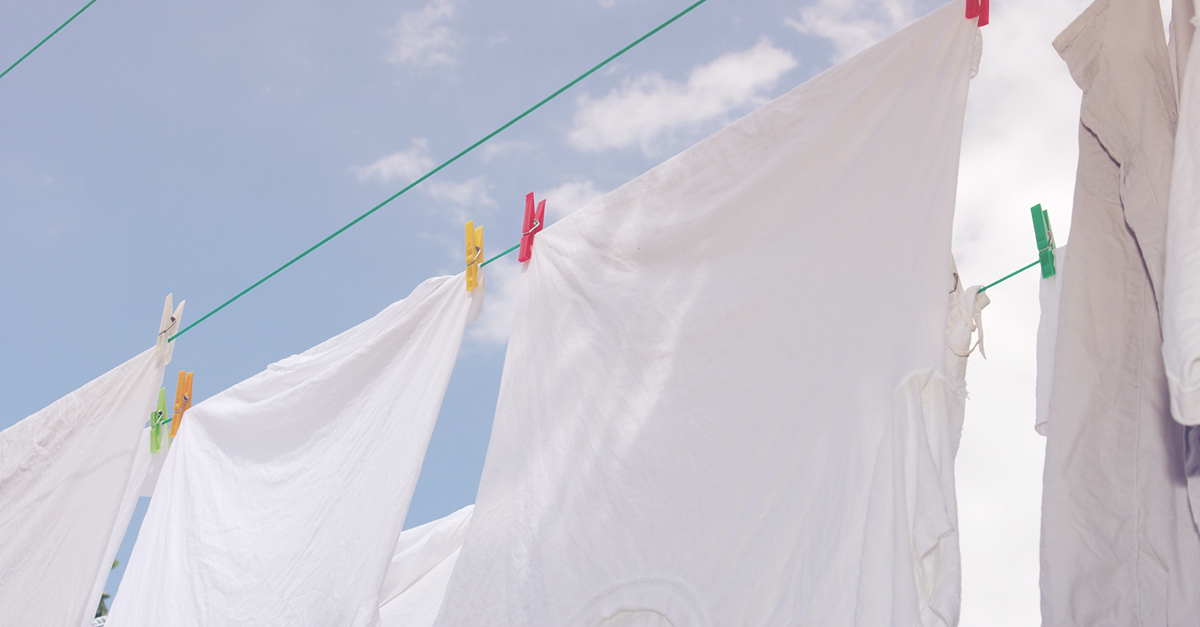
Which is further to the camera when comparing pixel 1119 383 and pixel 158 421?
pixel 158 421

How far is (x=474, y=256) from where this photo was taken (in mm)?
2527

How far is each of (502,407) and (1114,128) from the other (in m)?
1.30

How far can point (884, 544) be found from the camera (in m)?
1.49

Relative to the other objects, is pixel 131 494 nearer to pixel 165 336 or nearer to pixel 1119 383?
pixel 165 336

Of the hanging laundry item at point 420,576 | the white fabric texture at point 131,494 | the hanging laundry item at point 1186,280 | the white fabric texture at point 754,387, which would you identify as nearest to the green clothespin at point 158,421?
the white fabric texture at point 131,494

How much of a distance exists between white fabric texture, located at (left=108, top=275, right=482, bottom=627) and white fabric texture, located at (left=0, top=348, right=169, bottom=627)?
13 cm

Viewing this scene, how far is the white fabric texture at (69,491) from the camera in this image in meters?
2.94

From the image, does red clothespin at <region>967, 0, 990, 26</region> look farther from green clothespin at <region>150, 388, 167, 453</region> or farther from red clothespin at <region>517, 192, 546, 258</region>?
green clothespin at <region>150, 388, 167, 453</region>

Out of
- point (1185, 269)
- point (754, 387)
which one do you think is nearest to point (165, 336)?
point (754, 387)

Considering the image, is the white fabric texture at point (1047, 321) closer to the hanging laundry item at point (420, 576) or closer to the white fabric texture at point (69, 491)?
the hanging laundry item at point (420, 576)

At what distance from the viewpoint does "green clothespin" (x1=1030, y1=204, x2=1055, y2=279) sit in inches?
96.6

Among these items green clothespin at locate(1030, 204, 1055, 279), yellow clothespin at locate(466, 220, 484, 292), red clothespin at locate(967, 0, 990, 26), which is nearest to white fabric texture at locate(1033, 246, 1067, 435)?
green clothespin at locate(1030, 204, 1055, 279)

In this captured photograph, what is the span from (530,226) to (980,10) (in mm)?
1117

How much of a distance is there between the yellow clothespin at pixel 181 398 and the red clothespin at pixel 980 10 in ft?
8.42
